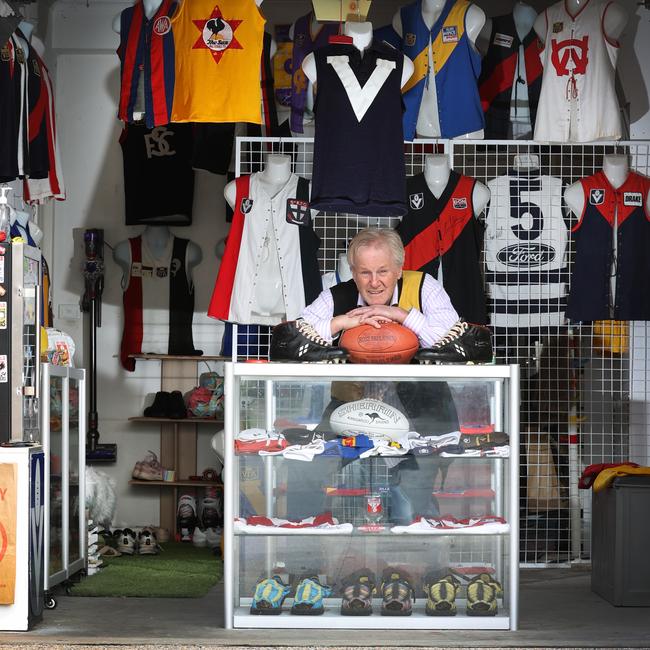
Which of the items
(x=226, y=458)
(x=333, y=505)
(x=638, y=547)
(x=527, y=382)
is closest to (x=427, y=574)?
(x=333, y=505)

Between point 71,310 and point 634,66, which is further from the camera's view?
point 71,310

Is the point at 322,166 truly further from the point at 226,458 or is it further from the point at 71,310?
the point at 71,310

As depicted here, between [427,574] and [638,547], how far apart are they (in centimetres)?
135

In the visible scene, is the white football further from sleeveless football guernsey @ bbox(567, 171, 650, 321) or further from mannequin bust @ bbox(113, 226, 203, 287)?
mannequin bust @ bbox(113, 226, 203, 287)

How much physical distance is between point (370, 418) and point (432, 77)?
2665 millimetres

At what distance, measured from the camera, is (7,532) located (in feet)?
13.7

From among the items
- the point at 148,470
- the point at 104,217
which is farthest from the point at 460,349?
the point at 104,217

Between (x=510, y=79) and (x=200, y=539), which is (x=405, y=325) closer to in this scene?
(x=510, y=79)

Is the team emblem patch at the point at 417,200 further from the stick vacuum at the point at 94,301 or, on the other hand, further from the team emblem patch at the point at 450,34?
the stick vacuum at the point at 94,301

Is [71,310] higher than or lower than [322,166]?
lower

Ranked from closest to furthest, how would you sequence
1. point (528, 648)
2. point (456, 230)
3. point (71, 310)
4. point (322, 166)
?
1. point (528, 648)
2. point (322, 166)
3. point (456, 230)
4. point (71, 310)

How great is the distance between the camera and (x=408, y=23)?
6156mm

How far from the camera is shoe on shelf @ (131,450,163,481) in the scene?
24.9ft

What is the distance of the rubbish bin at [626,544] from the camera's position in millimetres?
4883
